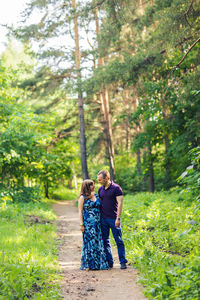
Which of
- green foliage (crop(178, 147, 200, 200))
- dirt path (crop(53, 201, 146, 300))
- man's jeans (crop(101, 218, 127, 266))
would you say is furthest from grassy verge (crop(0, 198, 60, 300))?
green foliage (crop(178, 147, 200, 200))

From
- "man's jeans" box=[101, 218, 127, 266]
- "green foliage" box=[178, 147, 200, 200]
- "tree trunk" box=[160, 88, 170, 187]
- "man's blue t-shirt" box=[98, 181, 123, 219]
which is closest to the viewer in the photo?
"green foliage" box=[178, 147, 200, 200]

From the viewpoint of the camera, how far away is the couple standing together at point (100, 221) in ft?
19.8

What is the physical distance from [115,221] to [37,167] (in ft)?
36.3

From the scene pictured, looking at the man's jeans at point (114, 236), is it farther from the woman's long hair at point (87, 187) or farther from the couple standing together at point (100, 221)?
the woman's long hair at point (87, 187)

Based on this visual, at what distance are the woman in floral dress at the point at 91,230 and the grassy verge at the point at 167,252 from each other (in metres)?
0.73

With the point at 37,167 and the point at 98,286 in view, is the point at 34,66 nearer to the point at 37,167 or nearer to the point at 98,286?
the point at 37,167

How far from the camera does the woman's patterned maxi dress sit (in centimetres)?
606

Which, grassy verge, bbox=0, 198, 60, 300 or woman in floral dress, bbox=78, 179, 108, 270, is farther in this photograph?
woman in floral dress, bbox=78, 179, 108, 270

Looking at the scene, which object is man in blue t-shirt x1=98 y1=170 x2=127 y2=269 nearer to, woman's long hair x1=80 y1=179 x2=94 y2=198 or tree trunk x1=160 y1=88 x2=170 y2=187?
woman's long hair x1=80 y1=179 x2=94 y2=198

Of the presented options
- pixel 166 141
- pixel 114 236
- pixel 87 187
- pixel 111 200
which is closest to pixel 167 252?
pixel 114 236

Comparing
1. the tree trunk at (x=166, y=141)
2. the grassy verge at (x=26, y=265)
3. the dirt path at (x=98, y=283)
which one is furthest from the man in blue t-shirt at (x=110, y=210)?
the tree trunk at (x=166, y=141)

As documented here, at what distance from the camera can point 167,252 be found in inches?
239

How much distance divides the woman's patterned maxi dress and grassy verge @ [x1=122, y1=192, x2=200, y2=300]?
27.6 inches

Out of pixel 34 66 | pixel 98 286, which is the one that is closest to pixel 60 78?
pixel 34 66
